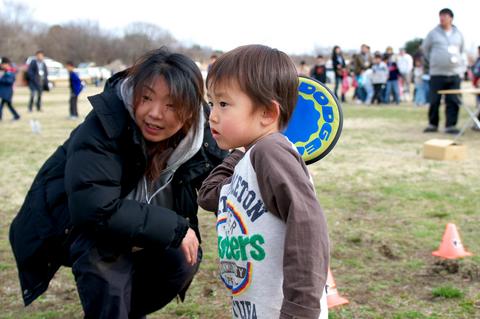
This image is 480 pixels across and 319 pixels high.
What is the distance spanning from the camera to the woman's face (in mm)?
2279

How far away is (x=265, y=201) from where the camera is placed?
1541 millimetres

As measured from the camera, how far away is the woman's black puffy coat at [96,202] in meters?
2.21

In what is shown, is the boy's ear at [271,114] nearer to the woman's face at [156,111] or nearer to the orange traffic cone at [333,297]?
the woman's face at [156,111]

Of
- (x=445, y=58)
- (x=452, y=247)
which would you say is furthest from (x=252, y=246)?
(x=445, y=58)

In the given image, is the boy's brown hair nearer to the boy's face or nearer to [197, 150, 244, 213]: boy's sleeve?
the boy's face

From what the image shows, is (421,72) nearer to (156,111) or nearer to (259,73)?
(156,111)

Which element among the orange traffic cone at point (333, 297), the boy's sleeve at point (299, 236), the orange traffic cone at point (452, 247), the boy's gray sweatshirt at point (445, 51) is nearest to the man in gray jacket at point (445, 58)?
the boy's gray sweatshirt at point (445, 51)

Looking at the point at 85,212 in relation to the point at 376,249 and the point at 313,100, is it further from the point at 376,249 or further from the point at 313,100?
the point at 376,249

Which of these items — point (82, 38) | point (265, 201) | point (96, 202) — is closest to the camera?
point (265, 201)

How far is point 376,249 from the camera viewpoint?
3912mm

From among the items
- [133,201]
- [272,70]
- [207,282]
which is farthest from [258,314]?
Result: [207,282]

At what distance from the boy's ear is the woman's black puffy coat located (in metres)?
0.79

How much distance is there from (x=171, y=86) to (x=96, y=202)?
21.3 inches

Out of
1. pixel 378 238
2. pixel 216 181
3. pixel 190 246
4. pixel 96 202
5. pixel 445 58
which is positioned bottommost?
pixel 378 238
